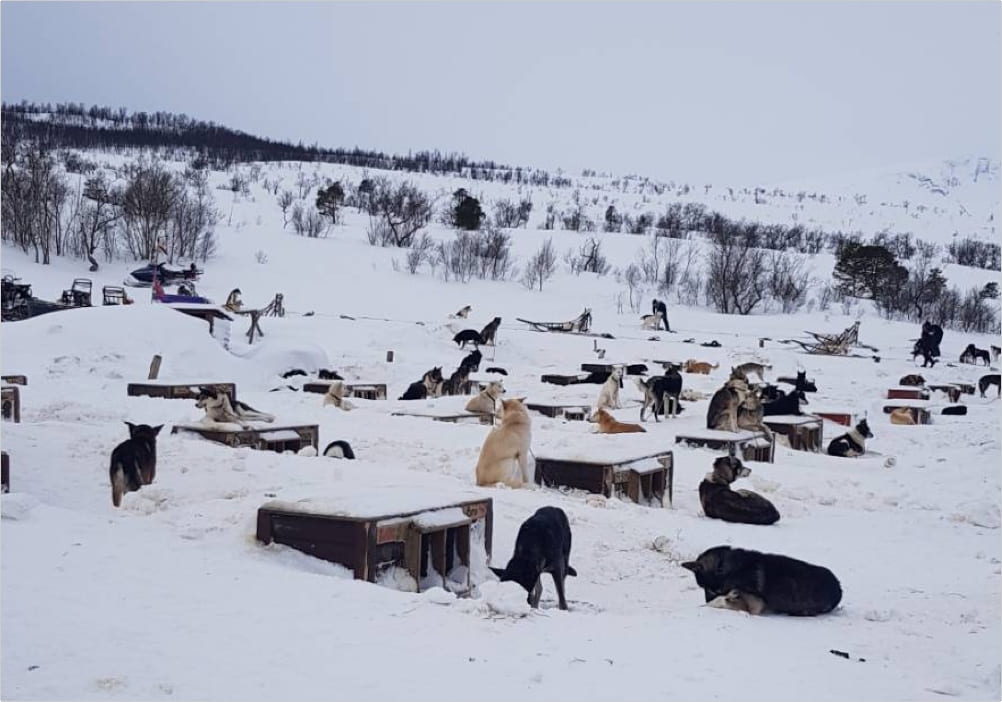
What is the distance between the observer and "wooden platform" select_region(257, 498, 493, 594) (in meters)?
6.41

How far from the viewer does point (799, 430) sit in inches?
640

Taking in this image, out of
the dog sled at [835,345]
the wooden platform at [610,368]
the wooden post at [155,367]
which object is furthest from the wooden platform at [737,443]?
the dog sled at [835,345]

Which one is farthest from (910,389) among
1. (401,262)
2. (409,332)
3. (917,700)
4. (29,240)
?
(29,240)

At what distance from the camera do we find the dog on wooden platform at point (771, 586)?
657 centimetres

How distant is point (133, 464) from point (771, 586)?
15.6 feet

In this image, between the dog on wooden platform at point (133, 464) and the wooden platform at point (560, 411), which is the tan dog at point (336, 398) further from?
the dog on wooden platform at point (133, 464)

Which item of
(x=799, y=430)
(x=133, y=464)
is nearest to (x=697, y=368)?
(x=799, y=430)

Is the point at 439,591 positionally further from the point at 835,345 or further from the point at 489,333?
the point at 835,345

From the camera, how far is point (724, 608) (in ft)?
21.7

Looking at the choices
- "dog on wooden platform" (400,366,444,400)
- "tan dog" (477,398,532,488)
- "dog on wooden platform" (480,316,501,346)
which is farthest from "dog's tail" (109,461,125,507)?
"dog on wooden platform" (480,316,501,346)

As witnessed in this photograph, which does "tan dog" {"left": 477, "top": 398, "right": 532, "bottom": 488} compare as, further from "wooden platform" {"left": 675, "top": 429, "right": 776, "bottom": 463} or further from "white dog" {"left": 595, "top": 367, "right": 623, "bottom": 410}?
"white dog" {"left": 595, "top": 367, "right": 623, "bottom": 410}

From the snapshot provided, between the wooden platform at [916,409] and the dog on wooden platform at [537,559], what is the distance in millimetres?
15426

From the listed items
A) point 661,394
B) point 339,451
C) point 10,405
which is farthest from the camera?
point 661,394

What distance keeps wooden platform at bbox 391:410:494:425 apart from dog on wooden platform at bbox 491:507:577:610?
7621mm
